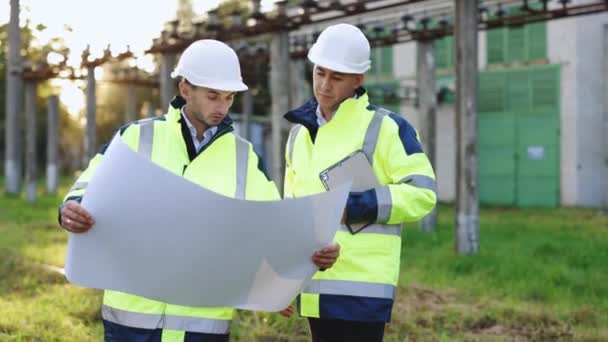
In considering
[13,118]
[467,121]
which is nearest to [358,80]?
[467,121]

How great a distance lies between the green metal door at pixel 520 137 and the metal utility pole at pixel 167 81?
8.91m

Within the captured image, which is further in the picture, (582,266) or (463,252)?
(463,252)

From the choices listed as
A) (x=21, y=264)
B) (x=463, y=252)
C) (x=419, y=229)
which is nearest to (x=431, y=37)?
(x=419, y=229)

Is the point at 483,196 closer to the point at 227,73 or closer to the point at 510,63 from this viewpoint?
the point at 510,63

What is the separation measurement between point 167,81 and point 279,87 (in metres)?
3.18

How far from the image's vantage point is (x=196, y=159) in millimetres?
2439

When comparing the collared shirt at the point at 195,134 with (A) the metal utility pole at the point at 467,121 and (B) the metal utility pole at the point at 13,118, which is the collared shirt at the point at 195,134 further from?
(B) the metal utility pole at the point at 13,118

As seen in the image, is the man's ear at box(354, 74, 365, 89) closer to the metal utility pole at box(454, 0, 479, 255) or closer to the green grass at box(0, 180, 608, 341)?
the green grass at box(0, 180, 608, 341)

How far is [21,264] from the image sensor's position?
741 centimetres

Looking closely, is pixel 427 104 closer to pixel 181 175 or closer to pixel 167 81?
pixel 167 81

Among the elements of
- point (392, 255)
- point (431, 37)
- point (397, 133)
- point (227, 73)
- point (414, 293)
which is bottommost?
point (414, 293)

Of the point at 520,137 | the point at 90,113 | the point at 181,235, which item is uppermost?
the point at 90,113

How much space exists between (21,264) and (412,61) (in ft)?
50.5

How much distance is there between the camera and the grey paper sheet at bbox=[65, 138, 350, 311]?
2158 millimetres
